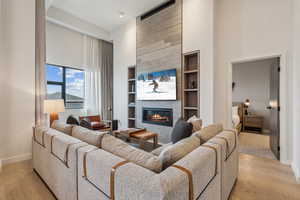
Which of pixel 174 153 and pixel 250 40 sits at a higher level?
pixel 250 40

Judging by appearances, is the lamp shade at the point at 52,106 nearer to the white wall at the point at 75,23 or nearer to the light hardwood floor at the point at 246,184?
the light hardwood floor at the point at 246,184

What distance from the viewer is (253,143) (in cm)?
371

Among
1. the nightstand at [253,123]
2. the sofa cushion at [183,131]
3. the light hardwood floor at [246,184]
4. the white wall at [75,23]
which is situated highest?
the white wall at [75,23]

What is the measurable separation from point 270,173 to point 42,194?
3.34 metres

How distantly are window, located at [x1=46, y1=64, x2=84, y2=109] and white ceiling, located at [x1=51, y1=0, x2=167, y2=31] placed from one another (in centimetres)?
180

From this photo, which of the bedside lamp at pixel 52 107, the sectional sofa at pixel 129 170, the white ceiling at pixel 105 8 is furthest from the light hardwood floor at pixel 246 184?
the white ceiling at pixel 105 8

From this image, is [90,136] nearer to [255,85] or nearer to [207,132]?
[207,132]

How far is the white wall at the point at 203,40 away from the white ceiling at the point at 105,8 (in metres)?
1.09

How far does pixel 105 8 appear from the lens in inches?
162

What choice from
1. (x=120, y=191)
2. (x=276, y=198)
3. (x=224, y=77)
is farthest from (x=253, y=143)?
(x=120, y=191)

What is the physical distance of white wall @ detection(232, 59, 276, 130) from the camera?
5078 millimetres

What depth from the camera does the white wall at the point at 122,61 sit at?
4.77 m

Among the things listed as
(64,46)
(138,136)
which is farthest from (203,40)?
(64,46)

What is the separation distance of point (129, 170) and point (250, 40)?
3.50 meters
